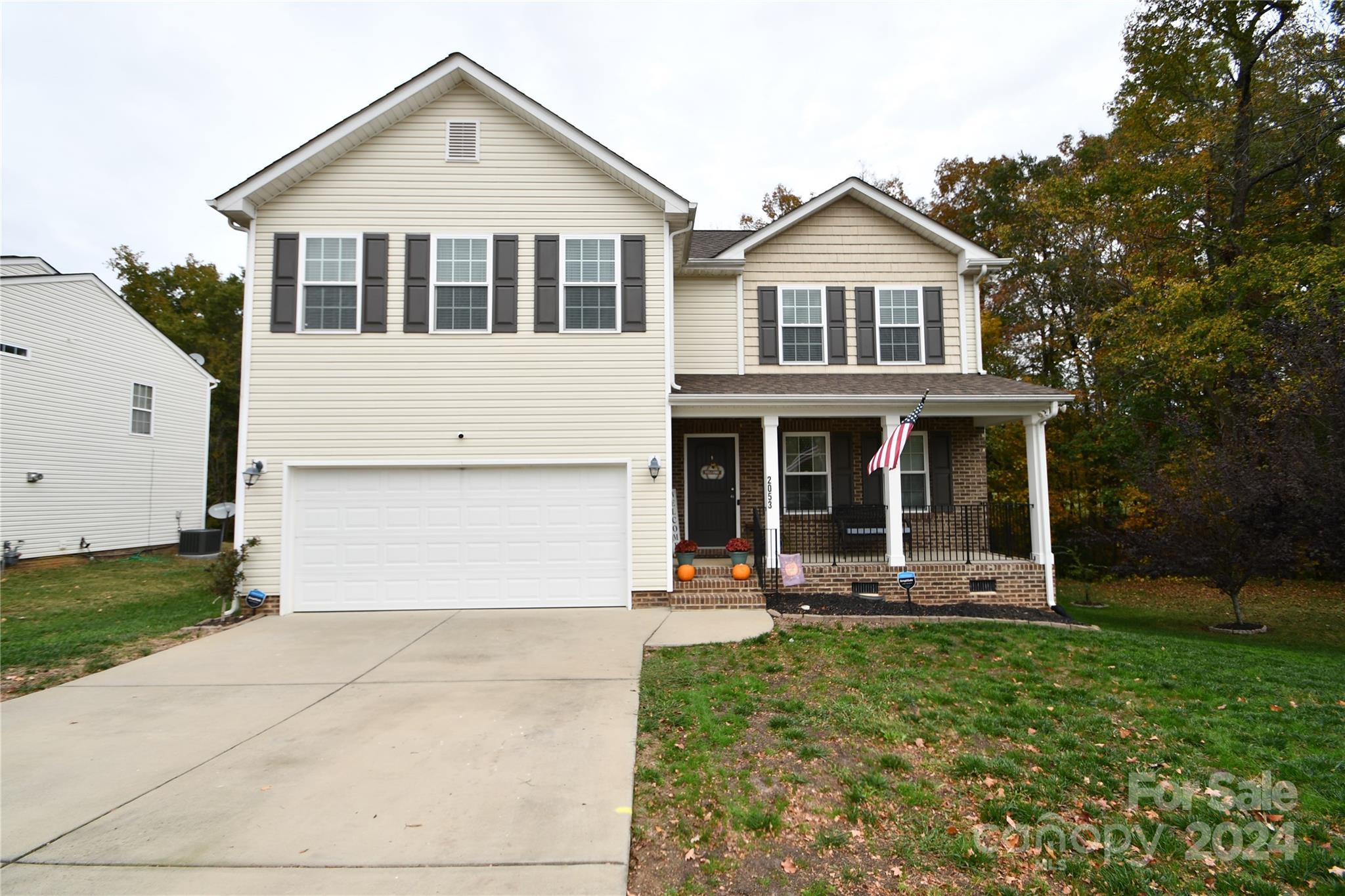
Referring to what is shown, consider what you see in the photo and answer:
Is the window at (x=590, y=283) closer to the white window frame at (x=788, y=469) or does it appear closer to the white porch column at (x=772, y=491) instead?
the white porch column at (x=772, y=491)

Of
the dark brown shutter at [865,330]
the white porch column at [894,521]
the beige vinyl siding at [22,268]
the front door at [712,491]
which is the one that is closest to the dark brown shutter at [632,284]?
the front door at [712,491]

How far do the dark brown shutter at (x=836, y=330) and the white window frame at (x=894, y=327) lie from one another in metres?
0.60

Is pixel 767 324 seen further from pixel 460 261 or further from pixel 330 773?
pixel 330 773

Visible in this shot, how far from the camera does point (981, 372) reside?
41.3 feet

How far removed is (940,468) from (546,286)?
26.3 ft

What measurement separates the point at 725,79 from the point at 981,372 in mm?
11503

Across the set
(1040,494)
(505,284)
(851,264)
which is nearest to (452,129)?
(505,284)

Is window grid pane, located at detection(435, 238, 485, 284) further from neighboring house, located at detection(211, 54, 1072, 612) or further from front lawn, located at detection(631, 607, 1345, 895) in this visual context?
front lawn, located at detection(631, 607, 1345, 895)

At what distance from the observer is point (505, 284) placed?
33.6 feet

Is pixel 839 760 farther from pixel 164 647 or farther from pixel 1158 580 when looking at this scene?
pixel 1158 580

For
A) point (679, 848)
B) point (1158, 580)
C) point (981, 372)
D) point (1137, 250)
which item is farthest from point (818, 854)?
point (1137, 250)

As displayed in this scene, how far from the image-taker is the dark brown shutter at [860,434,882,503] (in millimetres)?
12539

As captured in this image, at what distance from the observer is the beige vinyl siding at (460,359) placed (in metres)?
9.97

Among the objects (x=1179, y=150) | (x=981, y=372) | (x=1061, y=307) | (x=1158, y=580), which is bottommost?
(x=1158, y=580)
